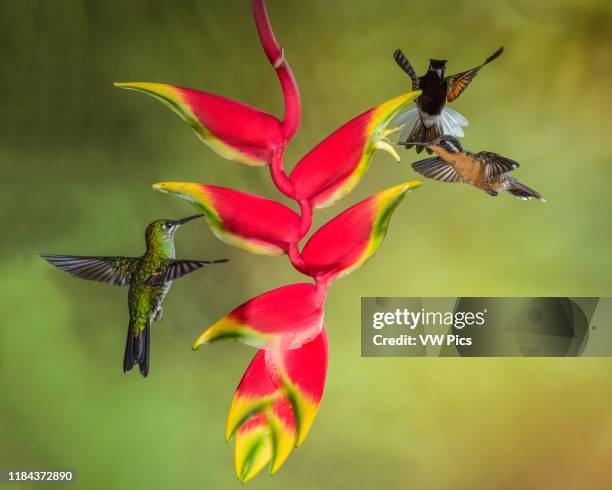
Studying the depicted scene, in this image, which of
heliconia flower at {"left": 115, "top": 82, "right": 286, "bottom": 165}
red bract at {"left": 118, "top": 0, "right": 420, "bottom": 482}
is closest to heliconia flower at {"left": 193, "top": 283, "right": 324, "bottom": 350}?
red bract at {"left": 118, "top": 0, "right": 420, "bottom": 482}

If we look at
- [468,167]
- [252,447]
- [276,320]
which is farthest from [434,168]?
[252,447]

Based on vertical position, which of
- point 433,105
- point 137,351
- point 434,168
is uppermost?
point 433,105

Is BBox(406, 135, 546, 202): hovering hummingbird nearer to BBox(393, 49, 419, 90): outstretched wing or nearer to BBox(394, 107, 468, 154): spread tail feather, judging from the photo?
BBox(394, 107, 468, 154): spread tail feather

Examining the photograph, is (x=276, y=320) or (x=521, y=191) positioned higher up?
(x=521, y=191)

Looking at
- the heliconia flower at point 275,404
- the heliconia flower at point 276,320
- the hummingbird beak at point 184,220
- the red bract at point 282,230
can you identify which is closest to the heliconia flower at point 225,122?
the red bract at point 282,230

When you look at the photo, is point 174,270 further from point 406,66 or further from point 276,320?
point 406,66
